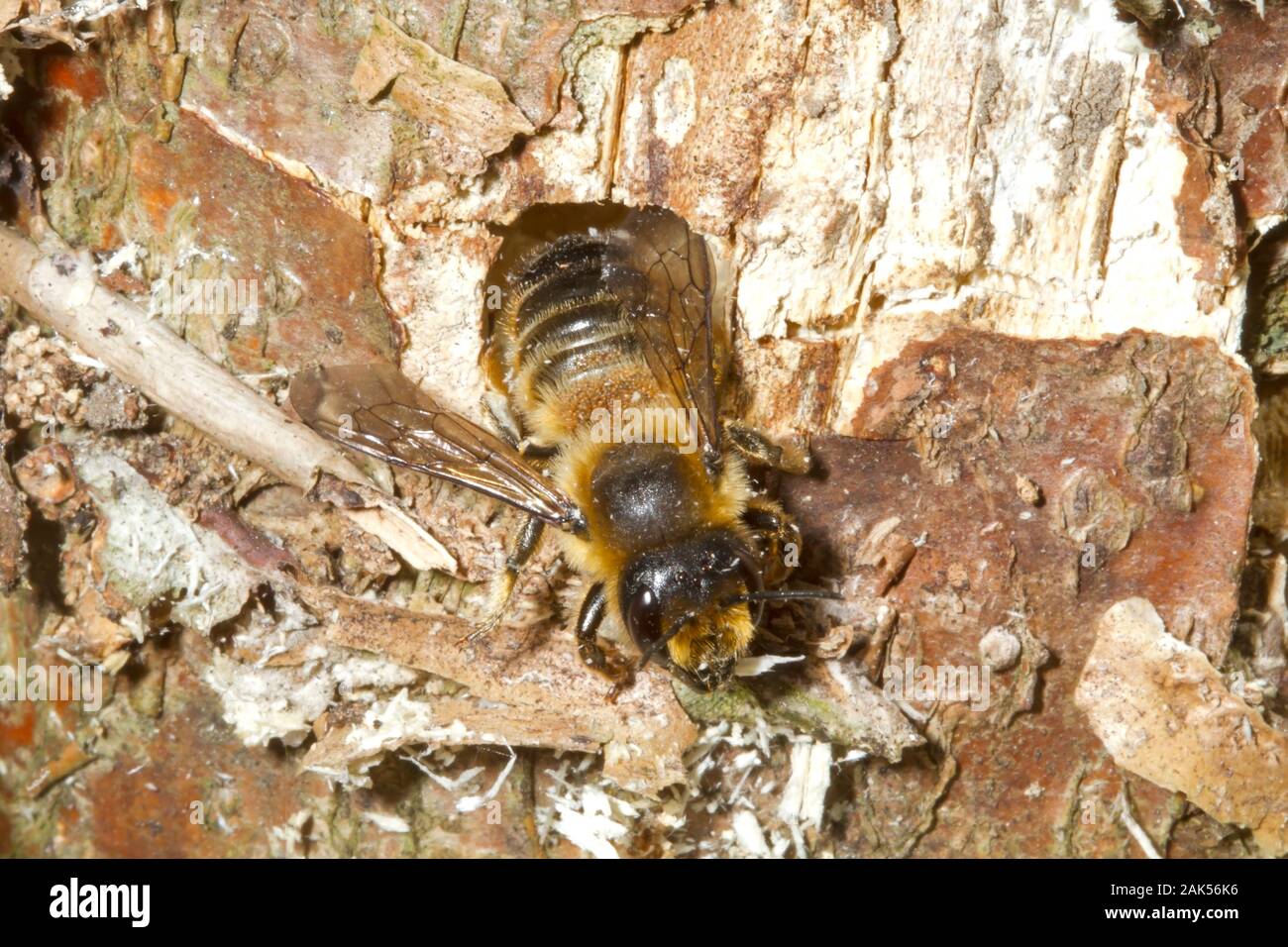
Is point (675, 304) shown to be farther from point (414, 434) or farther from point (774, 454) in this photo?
point (414, 434)

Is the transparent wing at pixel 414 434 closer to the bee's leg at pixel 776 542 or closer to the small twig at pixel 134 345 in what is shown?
the small twig at pixel 134 345

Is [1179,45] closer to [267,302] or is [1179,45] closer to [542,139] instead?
[542,139]

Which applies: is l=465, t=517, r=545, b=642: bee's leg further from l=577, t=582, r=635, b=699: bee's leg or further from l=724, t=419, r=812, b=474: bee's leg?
l=724, t=419, r=812, b=474: bee's leg

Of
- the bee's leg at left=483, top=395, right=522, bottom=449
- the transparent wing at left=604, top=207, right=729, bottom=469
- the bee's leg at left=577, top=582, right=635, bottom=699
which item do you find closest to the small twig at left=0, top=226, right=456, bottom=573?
the bee's leg at left=483, top=395, right=522, bottom=449

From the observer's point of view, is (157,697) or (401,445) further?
(157,697)

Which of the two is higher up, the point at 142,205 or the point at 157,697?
the point at 142,205

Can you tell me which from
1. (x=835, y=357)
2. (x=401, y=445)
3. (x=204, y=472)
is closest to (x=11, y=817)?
(x=204, y=472)

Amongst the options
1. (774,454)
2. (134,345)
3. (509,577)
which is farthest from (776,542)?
(134,345)

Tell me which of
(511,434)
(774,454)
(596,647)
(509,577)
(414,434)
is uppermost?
(511,434)
